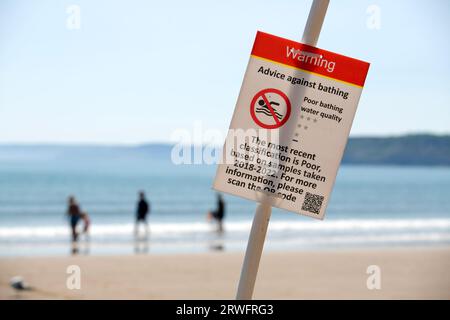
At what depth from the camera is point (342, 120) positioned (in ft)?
10.1

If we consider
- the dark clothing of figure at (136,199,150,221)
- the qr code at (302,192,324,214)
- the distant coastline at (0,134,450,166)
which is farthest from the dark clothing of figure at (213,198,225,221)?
the distant coastline at (0,134,450,166)

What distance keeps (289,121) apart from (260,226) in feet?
1.43

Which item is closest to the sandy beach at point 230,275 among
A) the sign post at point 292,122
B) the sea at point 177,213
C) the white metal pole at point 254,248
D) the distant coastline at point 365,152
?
the sea at point 177,213

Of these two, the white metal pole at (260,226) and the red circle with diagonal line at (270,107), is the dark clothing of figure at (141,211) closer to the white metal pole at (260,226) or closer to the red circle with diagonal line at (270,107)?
the white metal pole at (260,226)

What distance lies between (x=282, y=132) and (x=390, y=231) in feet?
78.4

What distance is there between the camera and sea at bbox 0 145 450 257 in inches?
827

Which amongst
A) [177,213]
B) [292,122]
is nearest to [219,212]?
[292,122]

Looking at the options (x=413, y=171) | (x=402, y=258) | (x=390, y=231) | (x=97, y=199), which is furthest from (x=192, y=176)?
(x=402, y=258)

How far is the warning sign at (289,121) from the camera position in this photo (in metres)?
3.04

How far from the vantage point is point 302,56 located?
3059 millimetres

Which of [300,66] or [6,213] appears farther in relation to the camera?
[6,213]

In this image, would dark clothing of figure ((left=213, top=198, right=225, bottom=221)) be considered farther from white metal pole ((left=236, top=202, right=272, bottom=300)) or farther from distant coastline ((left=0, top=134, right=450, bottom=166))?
Result: distant coastline ((left=0, top=134, right=450, bottom=166))

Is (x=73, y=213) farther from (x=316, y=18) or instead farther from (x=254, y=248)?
(x=316, y=18)
